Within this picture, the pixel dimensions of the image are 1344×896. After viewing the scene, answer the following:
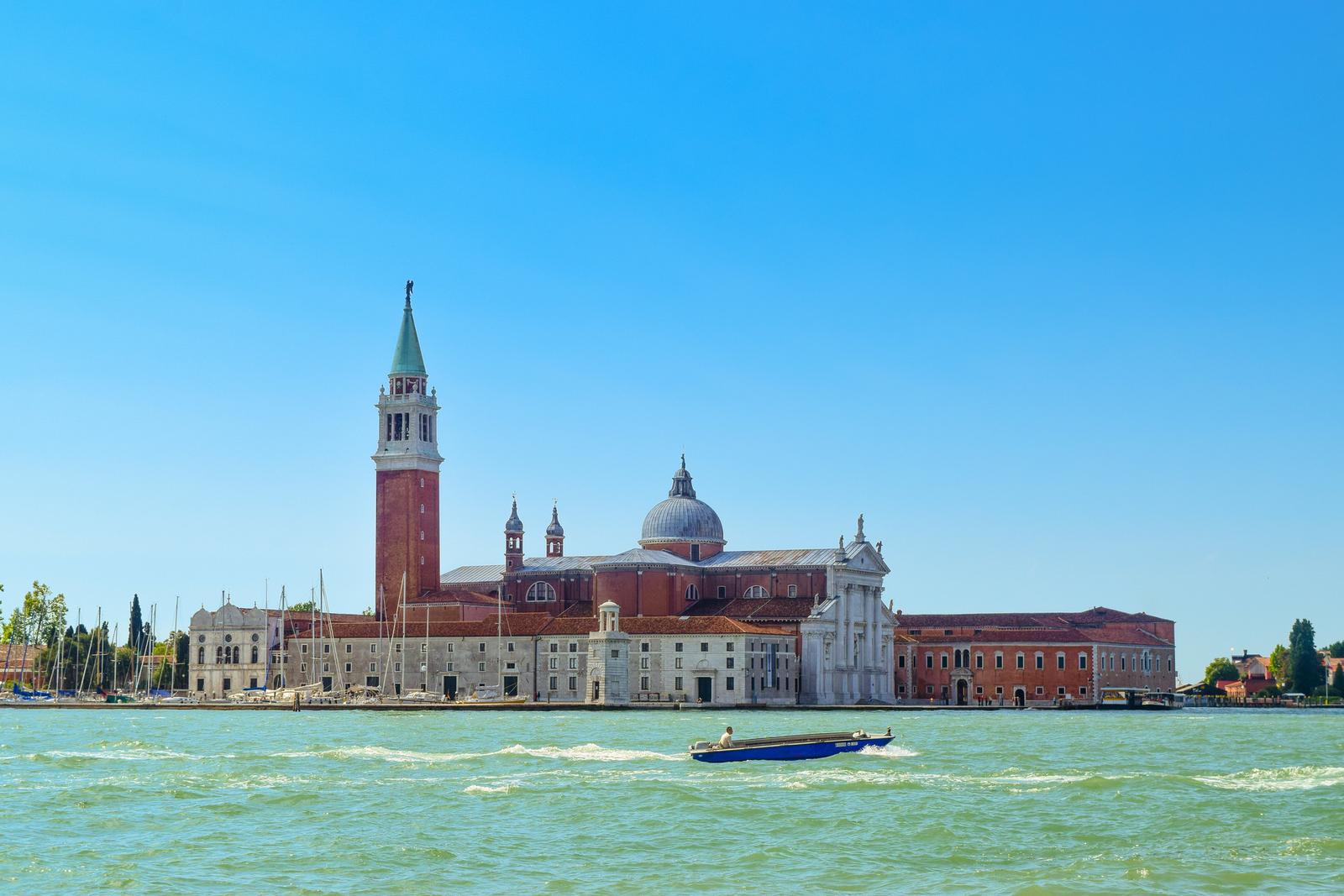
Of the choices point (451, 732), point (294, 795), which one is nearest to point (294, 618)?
point (451, 732)

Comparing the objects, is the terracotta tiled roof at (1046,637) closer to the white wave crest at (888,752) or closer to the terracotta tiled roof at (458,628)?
the terracotta tiled roof at (458,628)

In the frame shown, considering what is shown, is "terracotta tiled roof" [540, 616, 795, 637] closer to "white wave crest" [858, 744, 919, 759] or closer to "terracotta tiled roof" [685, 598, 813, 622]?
"terracotta tiled roof" [685, 598, 813, 622]

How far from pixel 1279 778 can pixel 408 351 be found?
6647cm

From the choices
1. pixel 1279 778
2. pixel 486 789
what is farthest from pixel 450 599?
pixel 1279 778

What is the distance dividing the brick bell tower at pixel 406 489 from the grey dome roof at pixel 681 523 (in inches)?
438

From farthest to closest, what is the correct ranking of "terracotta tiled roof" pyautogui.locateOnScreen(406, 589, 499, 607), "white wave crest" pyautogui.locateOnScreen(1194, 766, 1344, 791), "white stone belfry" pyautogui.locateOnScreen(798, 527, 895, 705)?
1. "terracotta tiled roof" pyautogui.locateOnScreen(406, 589, 499, 607)
2. "white stone belfry" pyautogui.locateOnScreen(798, 527, 895, 705)
3. "white wave crest" pyautogui.locateOnScreen(1194, 766, 1344, 791)

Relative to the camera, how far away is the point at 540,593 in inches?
3780

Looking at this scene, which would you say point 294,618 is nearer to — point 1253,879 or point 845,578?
point 845,578

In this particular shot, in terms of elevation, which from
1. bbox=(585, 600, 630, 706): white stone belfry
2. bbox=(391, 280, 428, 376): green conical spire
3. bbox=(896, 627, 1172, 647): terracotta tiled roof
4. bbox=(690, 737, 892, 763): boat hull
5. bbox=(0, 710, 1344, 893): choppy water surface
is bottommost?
bbox=(0, 710, 1344, 893): choppy water surface

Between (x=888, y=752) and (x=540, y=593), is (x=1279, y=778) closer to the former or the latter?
A: (x=888, y=752)

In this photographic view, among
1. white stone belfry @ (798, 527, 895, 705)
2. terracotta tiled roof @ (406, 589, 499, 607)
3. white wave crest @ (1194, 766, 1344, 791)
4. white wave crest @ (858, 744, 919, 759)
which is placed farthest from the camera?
terracotta tiled roof @ (406, 589, 499, 607)

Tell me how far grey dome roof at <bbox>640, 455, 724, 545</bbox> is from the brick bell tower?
36.5ft

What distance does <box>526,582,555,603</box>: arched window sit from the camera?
95562mm

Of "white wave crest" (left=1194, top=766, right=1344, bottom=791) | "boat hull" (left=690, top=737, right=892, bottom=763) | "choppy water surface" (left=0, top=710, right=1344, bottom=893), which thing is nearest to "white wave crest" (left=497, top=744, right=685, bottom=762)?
"choppy water surface" (left=0, top=710, right=1344, bottom=893)
